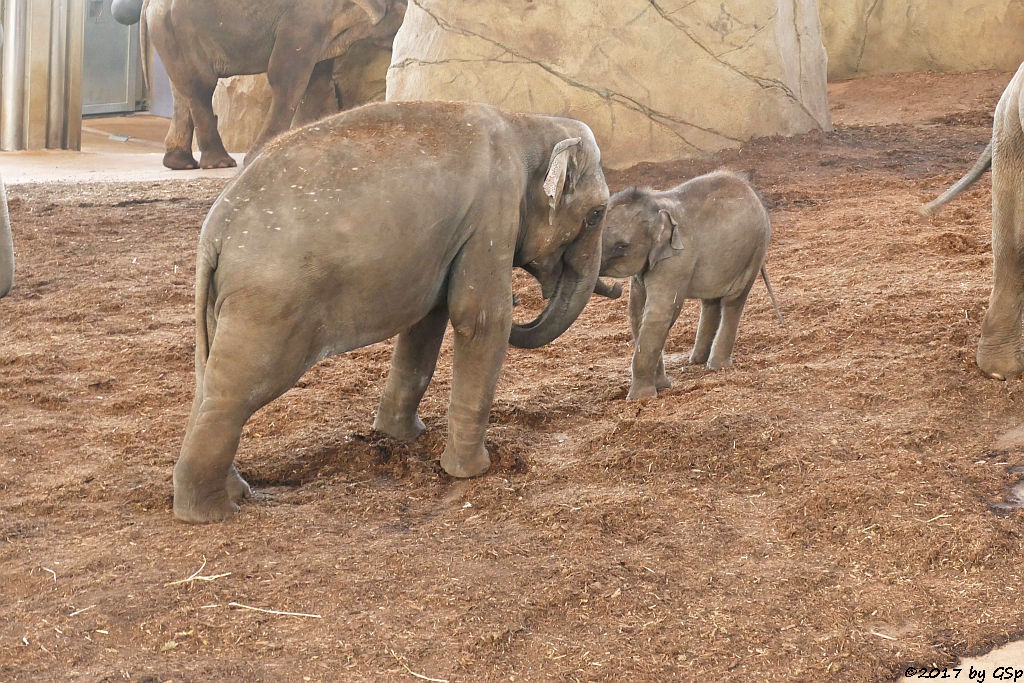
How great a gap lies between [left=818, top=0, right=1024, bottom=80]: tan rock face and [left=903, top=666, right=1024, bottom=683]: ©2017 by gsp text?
11.2 m

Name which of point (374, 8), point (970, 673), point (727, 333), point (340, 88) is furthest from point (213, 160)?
point (970, 673)

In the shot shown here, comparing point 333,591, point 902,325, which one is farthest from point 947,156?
point 333,591

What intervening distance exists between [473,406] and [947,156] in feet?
21.5

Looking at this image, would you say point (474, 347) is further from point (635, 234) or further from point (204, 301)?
point (635, 234)

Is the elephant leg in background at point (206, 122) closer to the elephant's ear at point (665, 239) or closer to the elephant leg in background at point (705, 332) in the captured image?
the elephant leg in background at point (705, 332)

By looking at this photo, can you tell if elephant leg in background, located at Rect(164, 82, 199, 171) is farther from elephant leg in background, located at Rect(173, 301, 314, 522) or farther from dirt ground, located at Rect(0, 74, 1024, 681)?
elephant leg in background, located at Rect(173, 301, 314, 522)

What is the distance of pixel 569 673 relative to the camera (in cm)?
282

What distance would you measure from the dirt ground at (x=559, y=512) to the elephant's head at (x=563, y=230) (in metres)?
0.52

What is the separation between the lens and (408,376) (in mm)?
4461

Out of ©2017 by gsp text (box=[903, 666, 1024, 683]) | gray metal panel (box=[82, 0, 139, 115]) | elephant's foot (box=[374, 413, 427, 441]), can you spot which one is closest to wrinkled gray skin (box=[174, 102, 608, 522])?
elephant's foot (box=[374, 413, 427, 441])

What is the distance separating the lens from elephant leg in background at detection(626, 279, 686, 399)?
4.88 m

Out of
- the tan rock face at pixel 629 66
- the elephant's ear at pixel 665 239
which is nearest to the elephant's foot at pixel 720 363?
the elephant's ear at pixel 665 239

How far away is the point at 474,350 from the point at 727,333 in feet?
5.66

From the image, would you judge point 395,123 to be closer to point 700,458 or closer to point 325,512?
point 325,512
